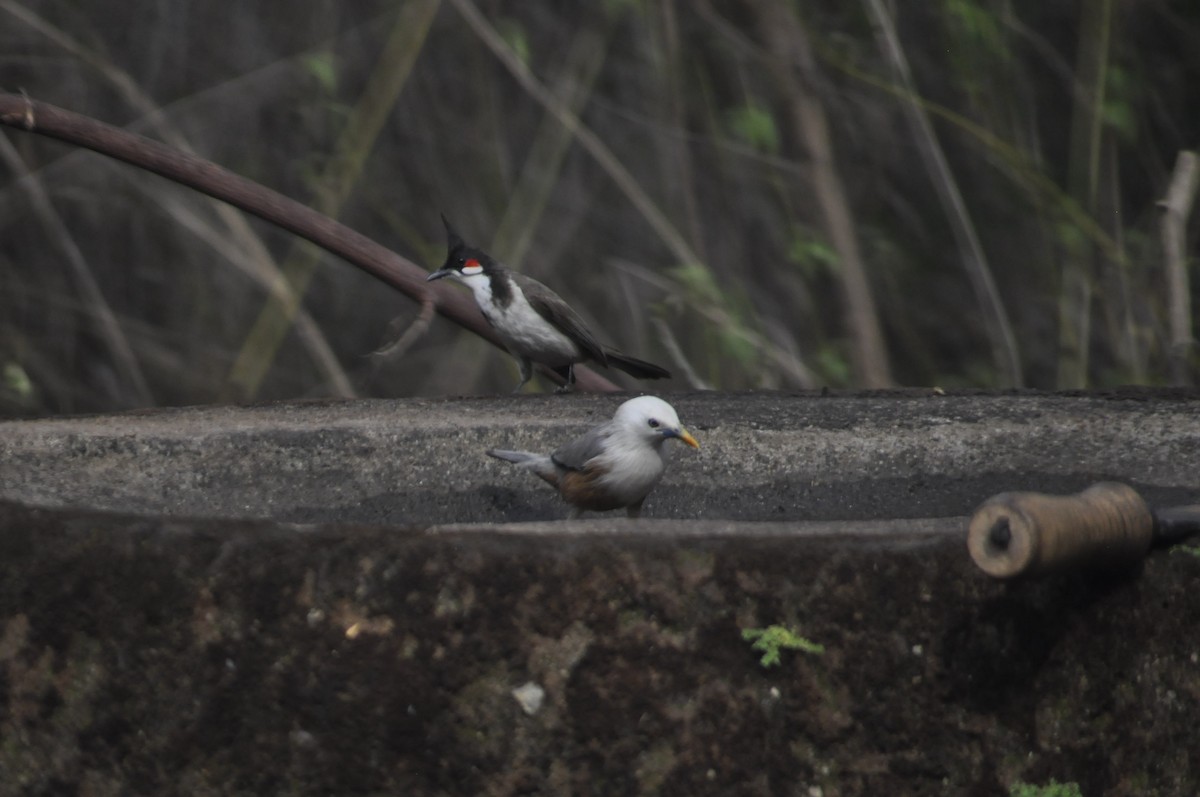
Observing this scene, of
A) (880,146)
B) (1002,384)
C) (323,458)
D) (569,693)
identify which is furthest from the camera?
(880,146)

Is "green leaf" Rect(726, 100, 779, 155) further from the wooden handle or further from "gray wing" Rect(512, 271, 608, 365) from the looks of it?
the wooden handle

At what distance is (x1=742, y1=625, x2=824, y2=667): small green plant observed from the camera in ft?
4.18

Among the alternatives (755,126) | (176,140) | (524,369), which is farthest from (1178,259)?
(176,140)

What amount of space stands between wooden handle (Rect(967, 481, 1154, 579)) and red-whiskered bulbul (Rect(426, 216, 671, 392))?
2313mm

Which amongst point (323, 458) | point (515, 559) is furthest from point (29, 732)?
point (323, 458)

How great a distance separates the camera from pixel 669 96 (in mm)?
4965

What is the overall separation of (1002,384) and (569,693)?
3.53 metres

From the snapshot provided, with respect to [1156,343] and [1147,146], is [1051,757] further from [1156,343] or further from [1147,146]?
[1147,146]

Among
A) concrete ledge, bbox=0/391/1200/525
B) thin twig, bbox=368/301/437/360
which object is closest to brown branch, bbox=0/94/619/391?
thin twig, bbox=368/301/437/360

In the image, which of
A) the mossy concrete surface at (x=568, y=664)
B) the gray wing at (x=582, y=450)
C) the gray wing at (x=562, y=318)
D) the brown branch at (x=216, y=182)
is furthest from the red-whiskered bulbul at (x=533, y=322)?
the mossy concrete surface at (x=568, y=664)

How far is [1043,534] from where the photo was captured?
1.17m

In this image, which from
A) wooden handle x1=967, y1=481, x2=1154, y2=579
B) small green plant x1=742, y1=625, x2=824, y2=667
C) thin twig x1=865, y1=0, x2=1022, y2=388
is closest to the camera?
wooden handle x1=967, y1=481, x2=1154, y2=579

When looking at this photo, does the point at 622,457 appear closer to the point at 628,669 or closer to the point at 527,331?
the point at 628,669

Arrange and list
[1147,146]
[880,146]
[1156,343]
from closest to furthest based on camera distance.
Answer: [1156,343] < [1147,146] < [880,146]
